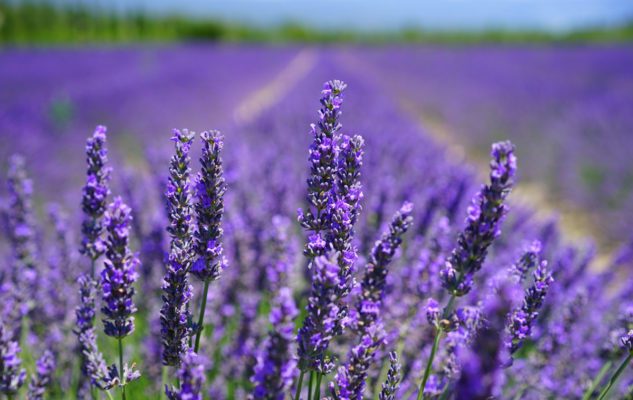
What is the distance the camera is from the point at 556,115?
11430 millimetres

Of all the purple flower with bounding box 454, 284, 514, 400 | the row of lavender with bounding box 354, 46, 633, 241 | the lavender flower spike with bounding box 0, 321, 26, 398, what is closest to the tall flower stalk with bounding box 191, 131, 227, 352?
the lavender flower spike with bounding box 0, 321, 26, 398

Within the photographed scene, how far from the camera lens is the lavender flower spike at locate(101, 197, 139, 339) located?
1.03m

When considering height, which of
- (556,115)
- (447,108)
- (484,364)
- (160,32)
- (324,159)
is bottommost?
(484,364)

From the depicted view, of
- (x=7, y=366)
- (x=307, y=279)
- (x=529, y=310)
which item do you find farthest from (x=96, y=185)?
(x=307, y=279)

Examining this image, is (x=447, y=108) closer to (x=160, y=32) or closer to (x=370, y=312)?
(x=370, y=312)

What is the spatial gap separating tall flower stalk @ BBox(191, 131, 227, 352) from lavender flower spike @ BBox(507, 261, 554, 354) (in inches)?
29.2

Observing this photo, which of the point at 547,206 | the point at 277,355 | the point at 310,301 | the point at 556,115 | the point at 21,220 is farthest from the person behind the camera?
the point at 556,115

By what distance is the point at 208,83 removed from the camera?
1491 centimetres

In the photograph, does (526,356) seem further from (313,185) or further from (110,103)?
(110,103)

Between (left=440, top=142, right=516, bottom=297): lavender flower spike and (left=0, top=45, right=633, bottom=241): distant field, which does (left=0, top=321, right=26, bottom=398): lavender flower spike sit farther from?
(left=0, top=45, right=633, bottom=241): distant field

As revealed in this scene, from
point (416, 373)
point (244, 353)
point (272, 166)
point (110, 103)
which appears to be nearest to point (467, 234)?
point (416, 373)

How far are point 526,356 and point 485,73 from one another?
722 inches

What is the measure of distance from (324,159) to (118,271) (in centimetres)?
54

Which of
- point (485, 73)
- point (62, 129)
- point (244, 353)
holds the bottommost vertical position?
point (244, 353)
